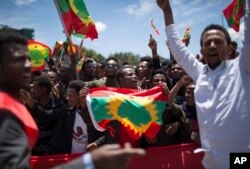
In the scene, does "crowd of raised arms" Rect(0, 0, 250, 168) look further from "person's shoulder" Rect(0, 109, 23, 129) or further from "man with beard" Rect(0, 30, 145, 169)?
"person's shoulder" Rect(0, 109, 23, 129)

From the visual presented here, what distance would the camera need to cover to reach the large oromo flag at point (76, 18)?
22.7ft

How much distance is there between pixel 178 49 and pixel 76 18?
14.3 ft

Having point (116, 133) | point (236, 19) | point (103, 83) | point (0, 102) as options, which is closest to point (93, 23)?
point (103, 83)

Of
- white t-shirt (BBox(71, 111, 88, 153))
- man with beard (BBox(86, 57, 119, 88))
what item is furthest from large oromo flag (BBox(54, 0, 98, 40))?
white t-shirt (BBox(71, 111, 88, 153))

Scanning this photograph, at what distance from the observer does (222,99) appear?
2594 mm

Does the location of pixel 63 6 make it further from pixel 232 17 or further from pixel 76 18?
pixel 232 17

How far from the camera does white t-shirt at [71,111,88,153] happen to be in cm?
436

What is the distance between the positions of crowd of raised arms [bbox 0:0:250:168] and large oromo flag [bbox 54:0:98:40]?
2.61 ft

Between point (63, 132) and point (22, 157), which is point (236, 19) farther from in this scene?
point (22, 157)

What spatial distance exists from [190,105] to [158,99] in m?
0.47

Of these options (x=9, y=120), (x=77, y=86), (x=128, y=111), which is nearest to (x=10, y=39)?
(x=9, y=120)

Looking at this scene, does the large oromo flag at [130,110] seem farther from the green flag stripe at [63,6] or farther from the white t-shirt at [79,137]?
the green flag stripe at [63,6]

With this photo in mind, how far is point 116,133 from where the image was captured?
4.02 m

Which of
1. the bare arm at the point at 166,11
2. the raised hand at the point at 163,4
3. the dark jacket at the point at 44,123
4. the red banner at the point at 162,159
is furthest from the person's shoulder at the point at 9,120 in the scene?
the dark jacket at the point at 44,123
